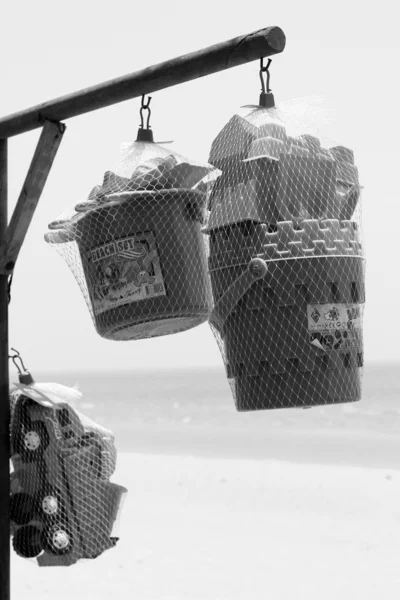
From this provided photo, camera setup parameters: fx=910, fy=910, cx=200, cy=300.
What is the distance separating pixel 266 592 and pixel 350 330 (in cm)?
486

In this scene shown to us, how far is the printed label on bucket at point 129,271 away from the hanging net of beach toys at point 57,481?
828mm

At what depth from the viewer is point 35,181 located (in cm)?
363

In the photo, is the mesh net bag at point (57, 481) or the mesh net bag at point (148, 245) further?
the mesh net bag at point (57, 481)

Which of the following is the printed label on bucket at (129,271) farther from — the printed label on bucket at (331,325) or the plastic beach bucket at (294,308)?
the printed label on bucket at (331,325)

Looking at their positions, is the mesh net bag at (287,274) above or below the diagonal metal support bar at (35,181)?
below

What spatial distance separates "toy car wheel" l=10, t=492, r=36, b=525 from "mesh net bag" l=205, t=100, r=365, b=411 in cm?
124

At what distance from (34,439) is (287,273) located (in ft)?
4.82

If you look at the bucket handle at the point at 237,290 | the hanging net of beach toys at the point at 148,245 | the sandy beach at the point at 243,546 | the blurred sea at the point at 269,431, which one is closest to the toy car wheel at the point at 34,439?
the hanging net of beach toys at the point at 148,245

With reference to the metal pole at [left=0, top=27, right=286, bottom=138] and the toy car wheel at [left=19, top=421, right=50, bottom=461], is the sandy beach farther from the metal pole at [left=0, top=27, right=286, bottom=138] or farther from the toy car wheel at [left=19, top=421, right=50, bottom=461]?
the metal pole at [left=0, top=27, right=286, bottom=138]

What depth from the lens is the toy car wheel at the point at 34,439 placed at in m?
3.85

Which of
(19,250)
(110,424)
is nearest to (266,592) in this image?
(19,250)

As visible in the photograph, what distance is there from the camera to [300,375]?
3.01 meters

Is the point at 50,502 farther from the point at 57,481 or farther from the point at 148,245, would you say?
the point at 148,245

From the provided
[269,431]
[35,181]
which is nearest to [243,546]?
[35,181]
